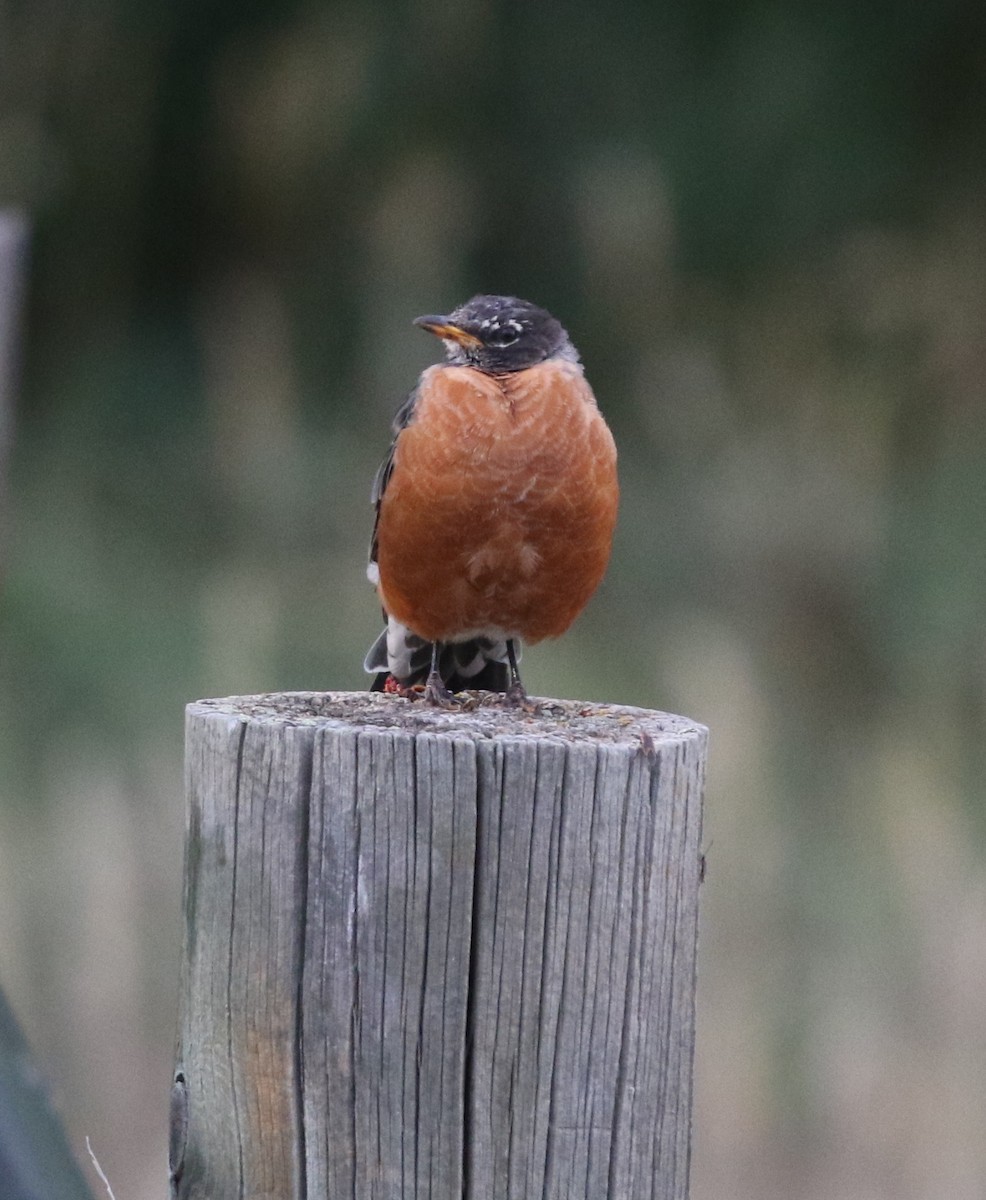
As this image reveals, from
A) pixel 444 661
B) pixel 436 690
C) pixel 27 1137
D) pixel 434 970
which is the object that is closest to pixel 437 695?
pixel 436 690

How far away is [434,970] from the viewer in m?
1.82

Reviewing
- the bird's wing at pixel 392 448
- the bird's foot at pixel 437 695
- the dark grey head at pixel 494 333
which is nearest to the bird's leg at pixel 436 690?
the bird's foot at pixel 437 695

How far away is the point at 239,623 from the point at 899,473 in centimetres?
273

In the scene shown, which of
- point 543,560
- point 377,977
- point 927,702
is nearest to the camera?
point 377,977

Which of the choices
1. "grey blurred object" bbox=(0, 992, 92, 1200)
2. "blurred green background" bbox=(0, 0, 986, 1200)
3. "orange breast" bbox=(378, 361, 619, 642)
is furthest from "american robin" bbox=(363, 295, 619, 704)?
"blurred green background" bbox=(0, 0, 986, 1200)

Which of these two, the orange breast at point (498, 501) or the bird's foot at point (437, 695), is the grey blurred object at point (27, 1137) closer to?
the bird's foot at point (437, 695)

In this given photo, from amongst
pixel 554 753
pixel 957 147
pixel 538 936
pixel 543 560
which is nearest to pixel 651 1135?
pixel 538 936

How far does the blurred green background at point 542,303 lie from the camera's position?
6.02 m

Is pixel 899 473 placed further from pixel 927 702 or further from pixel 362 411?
pixel 362 411

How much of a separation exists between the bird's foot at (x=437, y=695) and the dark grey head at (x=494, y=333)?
2.37 feet

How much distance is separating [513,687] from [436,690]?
20 cm

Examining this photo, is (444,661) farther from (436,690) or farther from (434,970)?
(434,970)

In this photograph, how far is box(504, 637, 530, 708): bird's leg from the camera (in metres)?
2.87

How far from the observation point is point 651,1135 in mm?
1920
